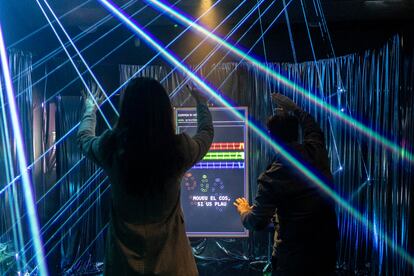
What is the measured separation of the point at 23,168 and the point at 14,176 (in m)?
0.14

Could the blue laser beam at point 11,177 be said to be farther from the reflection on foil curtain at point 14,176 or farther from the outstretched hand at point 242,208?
the outstretched hand at point 242,208

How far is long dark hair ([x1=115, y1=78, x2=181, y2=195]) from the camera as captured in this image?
4.00 ft

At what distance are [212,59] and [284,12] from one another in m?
0.84

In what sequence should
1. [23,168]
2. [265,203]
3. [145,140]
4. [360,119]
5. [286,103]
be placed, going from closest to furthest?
1. [145,140]
2. [265,203]
3. [286,103]
4. [23,168]
5. [360,119]

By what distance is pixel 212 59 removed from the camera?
3.85 m

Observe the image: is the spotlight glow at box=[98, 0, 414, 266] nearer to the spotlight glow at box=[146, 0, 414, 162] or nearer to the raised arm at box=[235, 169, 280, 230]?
the spotlight glow at box=[146, 0, 414, 162]

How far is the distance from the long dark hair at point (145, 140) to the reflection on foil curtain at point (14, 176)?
200 cm

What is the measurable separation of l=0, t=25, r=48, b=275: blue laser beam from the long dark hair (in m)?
2.05

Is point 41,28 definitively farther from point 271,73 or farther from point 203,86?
point 271,73

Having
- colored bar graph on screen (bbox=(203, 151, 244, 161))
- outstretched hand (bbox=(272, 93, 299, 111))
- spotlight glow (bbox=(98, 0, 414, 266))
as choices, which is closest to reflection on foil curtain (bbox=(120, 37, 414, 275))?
spotlight glow (bbox=(98, 0, 414, 266))

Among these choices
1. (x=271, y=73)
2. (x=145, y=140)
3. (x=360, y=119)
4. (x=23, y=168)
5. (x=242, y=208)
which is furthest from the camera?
(x=271, y=73)

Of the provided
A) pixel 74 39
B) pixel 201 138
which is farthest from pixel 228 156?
pixel 201 138

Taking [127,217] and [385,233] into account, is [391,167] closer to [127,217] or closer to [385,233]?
[385,233]

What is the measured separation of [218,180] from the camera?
3605 mm
